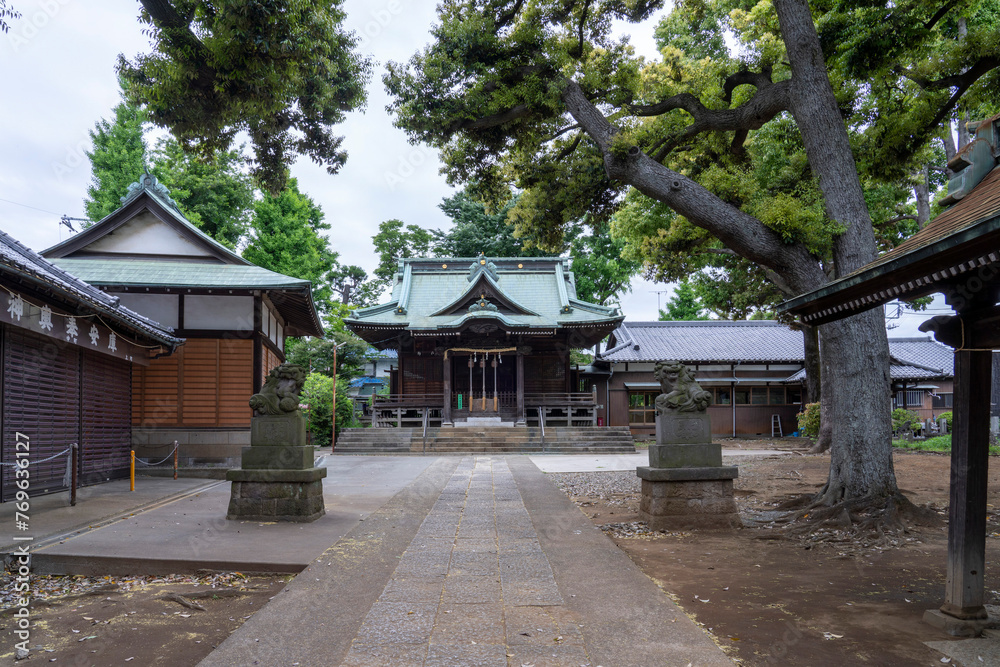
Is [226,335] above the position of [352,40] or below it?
below

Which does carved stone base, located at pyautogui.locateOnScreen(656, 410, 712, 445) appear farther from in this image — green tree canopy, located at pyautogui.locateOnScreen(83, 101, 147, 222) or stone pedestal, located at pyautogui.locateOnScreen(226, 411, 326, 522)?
green tree canopy, located at pyautogui.locateOnScreen(83, 101, 147, 222)

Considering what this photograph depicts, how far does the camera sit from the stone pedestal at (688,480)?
281 inches

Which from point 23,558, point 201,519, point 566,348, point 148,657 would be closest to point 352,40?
point 201,519

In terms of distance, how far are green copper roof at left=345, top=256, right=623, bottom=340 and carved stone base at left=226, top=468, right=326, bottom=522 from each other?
52.3ft

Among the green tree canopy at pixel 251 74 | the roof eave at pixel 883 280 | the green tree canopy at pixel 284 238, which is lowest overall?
the roof eave at pixel 883 280

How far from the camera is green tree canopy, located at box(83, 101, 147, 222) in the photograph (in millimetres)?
24781

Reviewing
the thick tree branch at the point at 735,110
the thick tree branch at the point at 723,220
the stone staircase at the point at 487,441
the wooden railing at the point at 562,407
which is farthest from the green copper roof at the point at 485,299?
the thick tree branch at the point at 723,220

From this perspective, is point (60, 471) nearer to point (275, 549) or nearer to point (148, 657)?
point (275, 549)

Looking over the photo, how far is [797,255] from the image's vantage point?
26.3 ft

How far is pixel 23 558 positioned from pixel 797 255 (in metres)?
8.86

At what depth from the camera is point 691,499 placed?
7.20m

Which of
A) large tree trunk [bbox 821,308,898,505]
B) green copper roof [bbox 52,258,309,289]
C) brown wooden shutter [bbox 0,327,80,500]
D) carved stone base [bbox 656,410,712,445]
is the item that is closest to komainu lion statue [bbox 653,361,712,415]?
carved stone base [bbox 656,410,712,445]

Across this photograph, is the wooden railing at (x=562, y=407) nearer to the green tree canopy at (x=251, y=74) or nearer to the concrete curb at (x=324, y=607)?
the green tree canopy at (x=251, y=74)

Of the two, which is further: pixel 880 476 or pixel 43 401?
pixel 43 401
